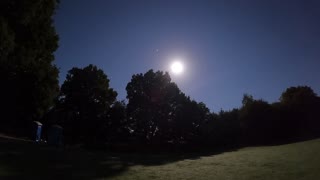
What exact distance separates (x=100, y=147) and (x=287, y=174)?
1125 inches

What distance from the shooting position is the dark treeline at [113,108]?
27.0 meters

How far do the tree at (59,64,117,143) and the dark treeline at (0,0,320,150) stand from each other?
18cm

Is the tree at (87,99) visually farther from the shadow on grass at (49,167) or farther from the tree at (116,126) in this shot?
the shadow on grass at (49,167)

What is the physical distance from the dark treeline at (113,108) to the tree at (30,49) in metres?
0.06

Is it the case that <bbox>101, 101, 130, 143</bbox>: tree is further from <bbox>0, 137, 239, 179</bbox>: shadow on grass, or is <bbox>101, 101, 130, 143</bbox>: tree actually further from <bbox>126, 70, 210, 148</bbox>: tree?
<bbox>0, 137, 239, 179</bbox>: shadow on grass

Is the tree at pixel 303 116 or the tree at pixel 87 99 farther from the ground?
the tree at pixel 87 99

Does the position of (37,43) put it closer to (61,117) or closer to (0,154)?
(0,154)

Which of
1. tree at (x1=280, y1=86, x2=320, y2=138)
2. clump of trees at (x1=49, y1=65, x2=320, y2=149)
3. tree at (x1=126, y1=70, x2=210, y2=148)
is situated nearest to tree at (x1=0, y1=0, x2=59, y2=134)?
clump of trees at (x1=49, y1=65, x2=320, y2=149)

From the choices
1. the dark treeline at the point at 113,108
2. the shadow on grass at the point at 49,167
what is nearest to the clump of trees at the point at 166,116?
the dark treeline at the point at 113,108

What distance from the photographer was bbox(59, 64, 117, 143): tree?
6669 cm

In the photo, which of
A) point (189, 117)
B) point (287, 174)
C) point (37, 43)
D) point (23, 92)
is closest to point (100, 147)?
point (23, 92)

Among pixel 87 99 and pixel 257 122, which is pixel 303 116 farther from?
pixel 87 99

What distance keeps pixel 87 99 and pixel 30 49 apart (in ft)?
149

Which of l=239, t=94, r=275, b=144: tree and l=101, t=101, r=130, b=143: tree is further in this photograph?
l=101, t=101, r=130, b=143: tree
